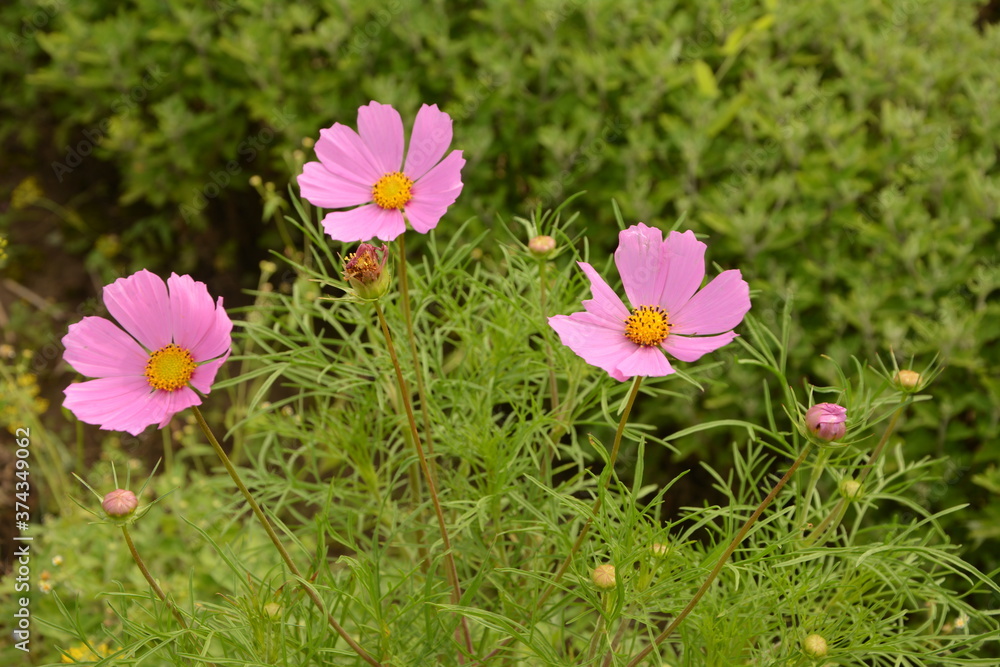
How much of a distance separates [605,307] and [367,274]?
0.22 meters

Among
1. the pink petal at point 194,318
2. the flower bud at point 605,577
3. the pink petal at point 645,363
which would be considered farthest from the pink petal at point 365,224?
the flower bud at point 605,577

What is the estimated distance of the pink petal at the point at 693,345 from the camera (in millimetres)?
672

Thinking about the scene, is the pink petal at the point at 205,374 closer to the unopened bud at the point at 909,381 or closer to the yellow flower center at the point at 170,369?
the yellow flower center at the point at 170,369

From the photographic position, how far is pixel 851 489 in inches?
34.9

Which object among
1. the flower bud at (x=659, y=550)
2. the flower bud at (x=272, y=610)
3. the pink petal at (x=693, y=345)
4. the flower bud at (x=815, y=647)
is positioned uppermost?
the pink petal at (x=693, y=345)

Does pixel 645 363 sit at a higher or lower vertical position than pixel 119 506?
higher

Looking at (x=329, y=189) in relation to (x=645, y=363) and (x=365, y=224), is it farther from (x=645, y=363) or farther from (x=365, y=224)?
(x=645, y=363)

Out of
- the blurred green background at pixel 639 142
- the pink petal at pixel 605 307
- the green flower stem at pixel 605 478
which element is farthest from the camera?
the blurred green background at pixel 639 142

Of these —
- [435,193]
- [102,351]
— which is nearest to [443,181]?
[435,193]

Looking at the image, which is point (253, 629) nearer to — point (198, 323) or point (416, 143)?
point (198, 323)

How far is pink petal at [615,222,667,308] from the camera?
0.81 m

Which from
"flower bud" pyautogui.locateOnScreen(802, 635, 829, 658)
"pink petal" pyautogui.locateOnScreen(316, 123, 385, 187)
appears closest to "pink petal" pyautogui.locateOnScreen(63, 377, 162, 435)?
"pink petal" pyautogui.locateOnScreen(316, 123, 385, 187)

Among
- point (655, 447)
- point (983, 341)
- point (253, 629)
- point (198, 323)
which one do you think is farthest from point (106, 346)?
point (983, 341)

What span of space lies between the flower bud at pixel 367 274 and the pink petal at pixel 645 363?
0.71 feet
